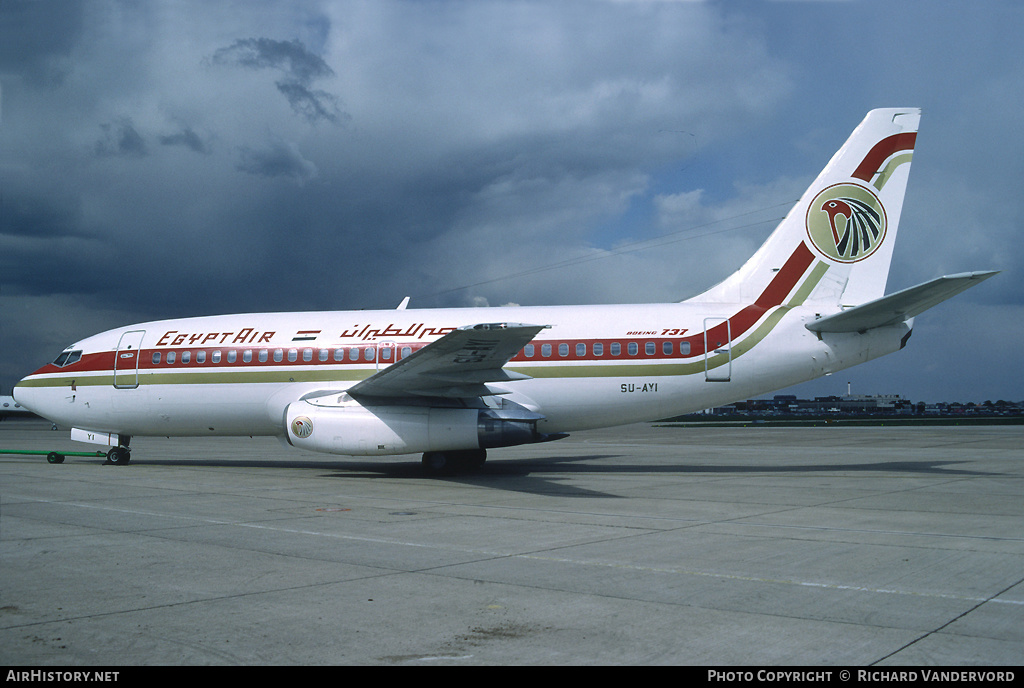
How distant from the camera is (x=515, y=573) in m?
6.99

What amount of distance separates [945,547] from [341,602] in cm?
670

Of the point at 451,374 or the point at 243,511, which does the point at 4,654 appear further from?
the point at 451,374

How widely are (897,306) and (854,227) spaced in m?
3.16

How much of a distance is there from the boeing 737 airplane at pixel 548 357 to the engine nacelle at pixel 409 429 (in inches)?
1.2

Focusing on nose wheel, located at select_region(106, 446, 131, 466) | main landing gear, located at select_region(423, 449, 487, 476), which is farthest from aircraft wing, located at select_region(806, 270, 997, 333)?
nose wheel, located at select_region(106, 446, 131, 466)

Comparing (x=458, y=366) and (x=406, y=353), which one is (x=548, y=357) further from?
(x=406, y=353)

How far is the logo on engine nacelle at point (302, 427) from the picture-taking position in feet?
51.7

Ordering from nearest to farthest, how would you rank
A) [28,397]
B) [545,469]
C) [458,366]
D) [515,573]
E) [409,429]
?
1. [515,573]
2. [458,366]
3. [409,429]
4. [545,469]
5. [28,397]

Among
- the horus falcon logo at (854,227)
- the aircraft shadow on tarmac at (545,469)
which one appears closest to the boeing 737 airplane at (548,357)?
the horus falcon logo at (854,227)

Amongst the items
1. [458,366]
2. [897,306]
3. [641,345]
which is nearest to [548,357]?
[641,345]

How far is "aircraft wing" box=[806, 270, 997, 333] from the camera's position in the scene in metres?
13.1

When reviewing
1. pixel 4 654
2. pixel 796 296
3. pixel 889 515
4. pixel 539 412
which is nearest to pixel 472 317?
pixel 539 412

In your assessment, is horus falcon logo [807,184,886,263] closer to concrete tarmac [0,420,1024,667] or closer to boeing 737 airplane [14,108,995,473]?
boeing 737 airplane [14,108,995,473]
